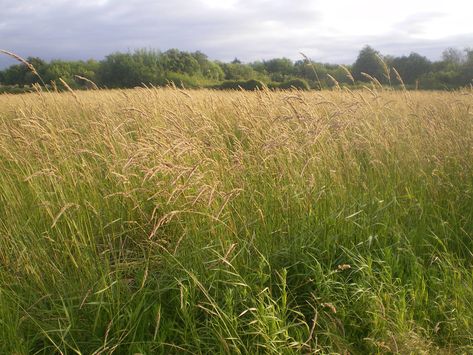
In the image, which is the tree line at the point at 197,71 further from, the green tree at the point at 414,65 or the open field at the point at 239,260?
the open field at the point at 239,260

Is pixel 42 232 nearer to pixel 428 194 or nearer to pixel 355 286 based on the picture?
pixel 355 286

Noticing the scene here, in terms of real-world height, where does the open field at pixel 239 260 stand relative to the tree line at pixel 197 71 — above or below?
below

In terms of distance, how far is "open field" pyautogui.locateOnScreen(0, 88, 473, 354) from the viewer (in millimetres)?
1912

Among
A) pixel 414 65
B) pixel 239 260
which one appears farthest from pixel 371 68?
pixel 414 65

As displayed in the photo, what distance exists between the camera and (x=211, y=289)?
6.84ft

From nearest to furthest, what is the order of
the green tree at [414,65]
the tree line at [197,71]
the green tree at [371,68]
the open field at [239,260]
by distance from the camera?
the open field at [239,260], the green tree at [371,68], the tree line at [197,71], the green tree at [414,65]

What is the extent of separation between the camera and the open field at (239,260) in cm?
191

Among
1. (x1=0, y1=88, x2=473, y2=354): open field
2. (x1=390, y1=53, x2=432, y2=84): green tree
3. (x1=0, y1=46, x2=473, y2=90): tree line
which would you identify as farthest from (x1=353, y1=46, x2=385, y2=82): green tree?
(x1=390, y1=53, x2=432, y2=84): green tree

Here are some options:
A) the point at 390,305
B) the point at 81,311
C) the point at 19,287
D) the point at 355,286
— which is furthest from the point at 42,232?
the point at 390,305

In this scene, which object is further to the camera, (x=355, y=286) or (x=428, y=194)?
(x=428, y=194)

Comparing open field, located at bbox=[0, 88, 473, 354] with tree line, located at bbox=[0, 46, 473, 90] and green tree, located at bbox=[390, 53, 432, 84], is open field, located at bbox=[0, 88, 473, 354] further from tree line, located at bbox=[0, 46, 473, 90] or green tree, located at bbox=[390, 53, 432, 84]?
green tree, located at bbox=[390, 53, 432, 84]

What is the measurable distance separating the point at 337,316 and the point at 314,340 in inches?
6.6

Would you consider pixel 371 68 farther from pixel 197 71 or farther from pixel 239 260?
pixel 197 71

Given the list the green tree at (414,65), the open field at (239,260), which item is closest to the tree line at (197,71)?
the green tree at (414,65)
